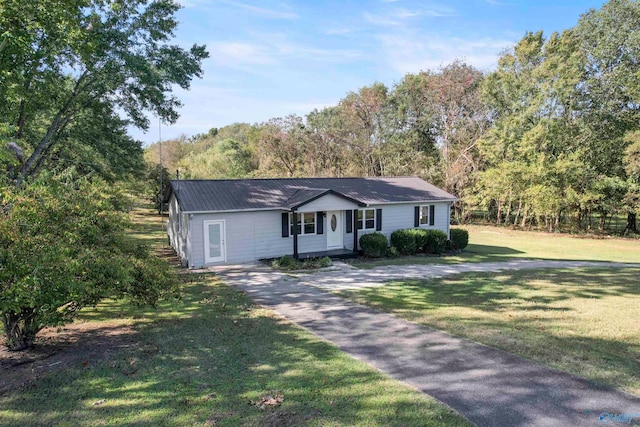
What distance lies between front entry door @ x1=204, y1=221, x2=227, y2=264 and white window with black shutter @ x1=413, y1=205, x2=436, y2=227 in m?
10.5

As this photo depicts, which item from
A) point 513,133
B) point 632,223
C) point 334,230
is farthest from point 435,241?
point 632,223

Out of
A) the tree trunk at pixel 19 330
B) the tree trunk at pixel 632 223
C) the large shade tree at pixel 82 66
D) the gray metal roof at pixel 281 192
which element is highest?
the large shade tree at pixel 82 66

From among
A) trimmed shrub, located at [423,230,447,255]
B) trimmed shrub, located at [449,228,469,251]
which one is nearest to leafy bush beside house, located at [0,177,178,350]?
trimmed shrub, located at [423,230,447,255]

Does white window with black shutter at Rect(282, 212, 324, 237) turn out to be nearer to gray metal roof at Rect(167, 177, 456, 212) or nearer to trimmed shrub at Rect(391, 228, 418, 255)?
gray metal roof at Rect(167, 177, 456, 212)

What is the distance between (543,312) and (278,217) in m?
10.9

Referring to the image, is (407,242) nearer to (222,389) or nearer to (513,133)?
(222,389)

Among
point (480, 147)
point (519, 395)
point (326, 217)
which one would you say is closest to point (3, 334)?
point (519, 395)

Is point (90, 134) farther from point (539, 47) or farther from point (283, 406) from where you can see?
point (539, 47)

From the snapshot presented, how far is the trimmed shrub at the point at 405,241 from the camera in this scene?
18.8m

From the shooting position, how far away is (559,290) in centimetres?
1172

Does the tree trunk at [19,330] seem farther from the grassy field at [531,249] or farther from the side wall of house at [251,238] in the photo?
the grassy field at [531,249]

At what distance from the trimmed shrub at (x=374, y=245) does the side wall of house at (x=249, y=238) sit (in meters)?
2.22

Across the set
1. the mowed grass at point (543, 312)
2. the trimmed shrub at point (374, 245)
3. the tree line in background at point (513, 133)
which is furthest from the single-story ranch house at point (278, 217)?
the tree line in background at point (513, 133)

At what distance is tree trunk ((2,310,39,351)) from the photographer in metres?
6.11
